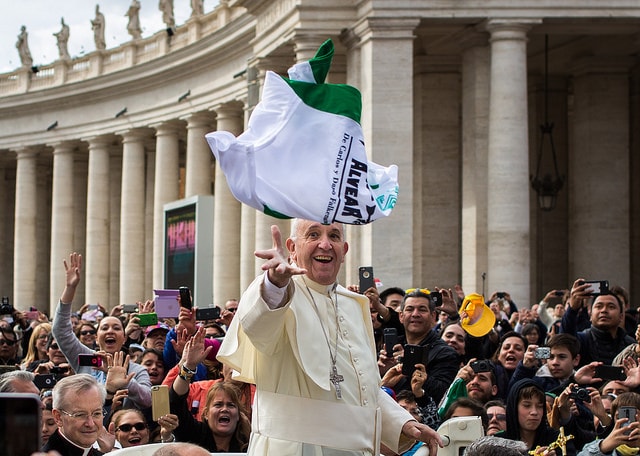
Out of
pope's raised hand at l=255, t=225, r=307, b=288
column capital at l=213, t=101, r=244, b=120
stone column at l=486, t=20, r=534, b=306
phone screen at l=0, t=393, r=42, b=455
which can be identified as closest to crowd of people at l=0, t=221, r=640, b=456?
pope's raised hand at l=255, t=225, r=307, b=288

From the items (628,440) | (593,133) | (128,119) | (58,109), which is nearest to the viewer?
(628,440)

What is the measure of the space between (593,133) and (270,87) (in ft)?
120

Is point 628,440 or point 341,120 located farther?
point 628,440

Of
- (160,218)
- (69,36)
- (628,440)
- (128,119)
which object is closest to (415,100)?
(160,218)

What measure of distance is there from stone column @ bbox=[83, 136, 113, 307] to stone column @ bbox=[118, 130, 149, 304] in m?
3.15

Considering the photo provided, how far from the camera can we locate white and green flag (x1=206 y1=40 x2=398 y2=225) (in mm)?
8930

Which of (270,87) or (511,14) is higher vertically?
(511,14)

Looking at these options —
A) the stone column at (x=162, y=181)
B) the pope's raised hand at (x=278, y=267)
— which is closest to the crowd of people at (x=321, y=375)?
the pope's raised hand at (x=278, y=267)

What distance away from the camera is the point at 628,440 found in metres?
11.4

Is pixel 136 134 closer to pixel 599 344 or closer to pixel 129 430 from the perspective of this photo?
pixel 599 344

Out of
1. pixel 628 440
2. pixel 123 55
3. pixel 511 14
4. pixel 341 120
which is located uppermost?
pixel 123 55

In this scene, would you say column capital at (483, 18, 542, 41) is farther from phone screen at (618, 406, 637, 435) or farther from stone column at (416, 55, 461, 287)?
phone screen at (618, 406, 637, 435)

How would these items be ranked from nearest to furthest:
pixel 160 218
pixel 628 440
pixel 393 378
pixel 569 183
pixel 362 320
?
pixel 362 320 < pixel 628 440 < pixel 393 378 < pixel 569 183 < pixel 160 218

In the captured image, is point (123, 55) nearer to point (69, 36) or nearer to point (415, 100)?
point (69, 36)
